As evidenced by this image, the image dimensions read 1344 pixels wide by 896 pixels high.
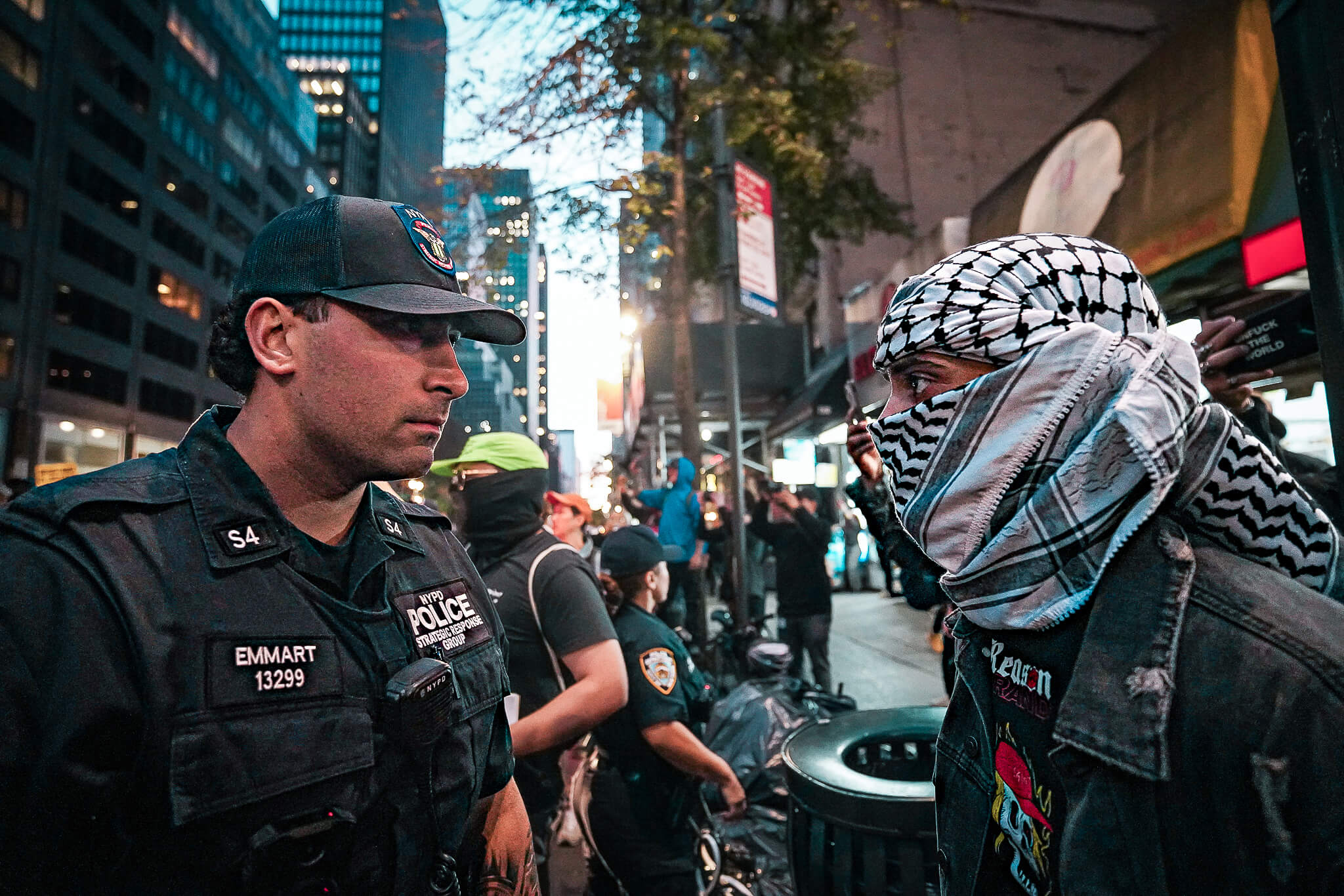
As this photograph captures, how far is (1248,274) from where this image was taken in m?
5.25

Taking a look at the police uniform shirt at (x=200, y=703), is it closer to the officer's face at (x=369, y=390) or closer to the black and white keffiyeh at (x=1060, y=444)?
the officer's face at (x=369, y=390)

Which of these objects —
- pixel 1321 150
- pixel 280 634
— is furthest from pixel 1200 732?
pixel 280 634

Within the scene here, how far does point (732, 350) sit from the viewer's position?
309 inches

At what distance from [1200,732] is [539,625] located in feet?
7.87

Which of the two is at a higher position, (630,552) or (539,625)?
(630,552)

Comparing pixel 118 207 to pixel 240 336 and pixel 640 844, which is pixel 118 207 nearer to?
pixel 640 844

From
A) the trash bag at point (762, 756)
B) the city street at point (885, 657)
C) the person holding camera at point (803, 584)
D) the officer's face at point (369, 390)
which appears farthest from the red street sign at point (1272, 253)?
the officer's face at point (369, 390)

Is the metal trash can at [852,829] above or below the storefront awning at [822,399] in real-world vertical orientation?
below

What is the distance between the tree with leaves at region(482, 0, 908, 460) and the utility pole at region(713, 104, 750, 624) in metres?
1.04

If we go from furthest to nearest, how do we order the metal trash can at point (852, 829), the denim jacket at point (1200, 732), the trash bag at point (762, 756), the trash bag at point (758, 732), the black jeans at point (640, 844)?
1. the trash bag at point (758, 732)
2. the trash bag at point (762, 756)
3. the black jeans at point (640, 844)
4. the metal trash can at point (852, 829)
5. the denim jacket at point (1200, 732)

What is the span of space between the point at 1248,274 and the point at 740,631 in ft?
16.8

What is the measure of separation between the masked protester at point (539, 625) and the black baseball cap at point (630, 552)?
52cm

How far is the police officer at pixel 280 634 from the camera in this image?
1.19 meters

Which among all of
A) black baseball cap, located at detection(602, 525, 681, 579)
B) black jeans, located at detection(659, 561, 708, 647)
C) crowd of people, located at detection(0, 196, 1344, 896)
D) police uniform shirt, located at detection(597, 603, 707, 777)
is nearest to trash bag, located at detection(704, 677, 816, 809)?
police uniform shirt, located at detection(597, 603, 707, 777)
